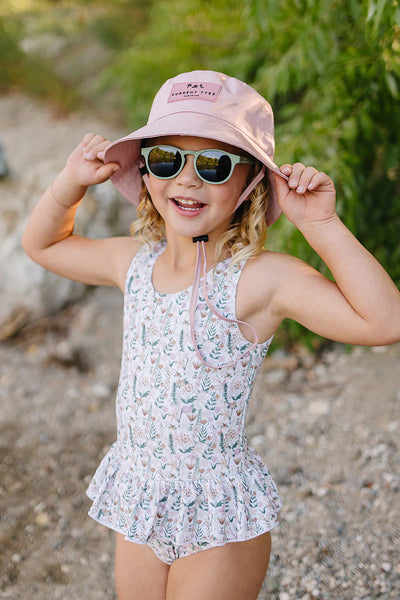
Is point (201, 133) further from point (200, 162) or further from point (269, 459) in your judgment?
point (269, 459)

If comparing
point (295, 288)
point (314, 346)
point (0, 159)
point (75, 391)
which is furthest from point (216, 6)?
point (295, 288)

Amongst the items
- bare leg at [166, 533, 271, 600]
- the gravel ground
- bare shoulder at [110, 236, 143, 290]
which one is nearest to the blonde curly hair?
bare shoulder at [110, 236, 143, 290]

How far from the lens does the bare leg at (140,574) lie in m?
1.75

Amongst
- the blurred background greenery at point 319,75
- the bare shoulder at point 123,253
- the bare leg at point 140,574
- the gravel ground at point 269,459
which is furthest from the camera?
the blurred background greenery at point 319,75

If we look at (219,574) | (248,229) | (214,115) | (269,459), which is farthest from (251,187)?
(269,459)

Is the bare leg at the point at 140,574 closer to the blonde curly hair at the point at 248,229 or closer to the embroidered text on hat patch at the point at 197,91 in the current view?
the blonde curly hair at the point at 248,229

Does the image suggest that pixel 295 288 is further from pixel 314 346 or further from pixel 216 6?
pixel 216 6

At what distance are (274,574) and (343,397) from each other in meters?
1.35

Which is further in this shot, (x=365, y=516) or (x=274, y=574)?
(x=365, y=516)

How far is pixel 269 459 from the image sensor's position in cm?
316

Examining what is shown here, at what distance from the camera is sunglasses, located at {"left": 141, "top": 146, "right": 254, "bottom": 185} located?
1473 millimetres

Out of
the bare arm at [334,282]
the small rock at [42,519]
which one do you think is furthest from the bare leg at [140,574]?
the small rock at [42,519]

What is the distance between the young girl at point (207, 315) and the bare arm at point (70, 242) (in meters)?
0.01

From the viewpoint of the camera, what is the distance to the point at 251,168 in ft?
5.47
